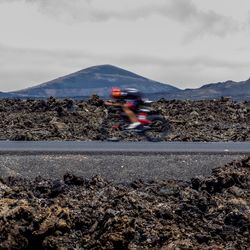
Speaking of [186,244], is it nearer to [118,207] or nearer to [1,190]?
[118,207]

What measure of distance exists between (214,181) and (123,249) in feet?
9.72

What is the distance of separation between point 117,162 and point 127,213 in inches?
110

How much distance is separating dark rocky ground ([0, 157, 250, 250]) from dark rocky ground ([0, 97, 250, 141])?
21.2ft

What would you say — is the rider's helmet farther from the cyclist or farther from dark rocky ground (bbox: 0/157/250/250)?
dark rocky ground (bbox: 0/157/250/250)

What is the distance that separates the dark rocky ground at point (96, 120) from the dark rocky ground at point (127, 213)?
21.2 ft

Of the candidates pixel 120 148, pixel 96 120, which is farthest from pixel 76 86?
pixel 120 148

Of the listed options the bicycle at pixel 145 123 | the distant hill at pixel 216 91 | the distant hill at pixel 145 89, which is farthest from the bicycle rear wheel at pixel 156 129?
the distant hill at pixel 216 91

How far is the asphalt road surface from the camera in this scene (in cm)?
1198

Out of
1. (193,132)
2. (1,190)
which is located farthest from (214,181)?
(193,132)

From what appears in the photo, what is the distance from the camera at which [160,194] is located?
35.8 ft

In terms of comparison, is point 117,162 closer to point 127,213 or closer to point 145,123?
point 127,213

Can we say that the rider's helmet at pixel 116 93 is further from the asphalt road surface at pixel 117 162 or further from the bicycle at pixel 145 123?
the asphalt road surface at pixel 117 162

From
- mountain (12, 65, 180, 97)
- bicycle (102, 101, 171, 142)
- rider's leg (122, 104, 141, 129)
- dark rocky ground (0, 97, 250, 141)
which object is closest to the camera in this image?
rider's leg (122, 104, 141, 129)

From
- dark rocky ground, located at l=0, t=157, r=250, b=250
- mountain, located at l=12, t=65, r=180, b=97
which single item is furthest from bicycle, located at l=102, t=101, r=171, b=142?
mountain, located at l=12, t=65, r=180, b=97
